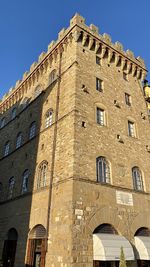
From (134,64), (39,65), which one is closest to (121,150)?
(134,64)

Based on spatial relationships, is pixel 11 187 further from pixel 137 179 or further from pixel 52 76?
pixel 137 179

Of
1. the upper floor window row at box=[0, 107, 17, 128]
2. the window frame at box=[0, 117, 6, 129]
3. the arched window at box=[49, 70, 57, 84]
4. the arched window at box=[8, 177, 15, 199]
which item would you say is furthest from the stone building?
the window frame at box=[0, 117, 6, 129]

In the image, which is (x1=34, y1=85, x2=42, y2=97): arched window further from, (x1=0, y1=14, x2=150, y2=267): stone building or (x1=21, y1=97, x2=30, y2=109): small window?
(x1=21, y1=97, x2=30, y2=109): small window

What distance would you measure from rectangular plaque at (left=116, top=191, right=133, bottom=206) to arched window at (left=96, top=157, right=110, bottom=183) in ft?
2.94

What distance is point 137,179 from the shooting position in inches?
554

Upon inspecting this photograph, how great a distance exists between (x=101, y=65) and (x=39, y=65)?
528 centimetres

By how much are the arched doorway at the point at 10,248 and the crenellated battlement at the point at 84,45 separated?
1147 centimetres

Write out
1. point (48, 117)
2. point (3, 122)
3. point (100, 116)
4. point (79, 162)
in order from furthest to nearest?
point (3, 122) → point (48, 117) → point (100, 116) → point (79, 162)

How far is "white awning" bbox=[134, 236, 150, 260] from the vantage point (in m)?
11.3

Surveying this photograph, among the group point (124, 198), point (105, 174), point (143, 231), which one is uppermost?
point (105, 174)

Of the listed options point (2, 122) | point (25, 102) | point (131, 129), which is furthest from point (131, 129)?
point (2, 122)

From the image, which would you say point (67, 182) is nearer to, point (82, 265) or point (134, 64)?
point (82, 265)

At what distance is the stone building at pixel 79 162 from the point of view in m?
10.6

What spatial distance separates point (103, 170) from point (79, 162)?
1762 mm
